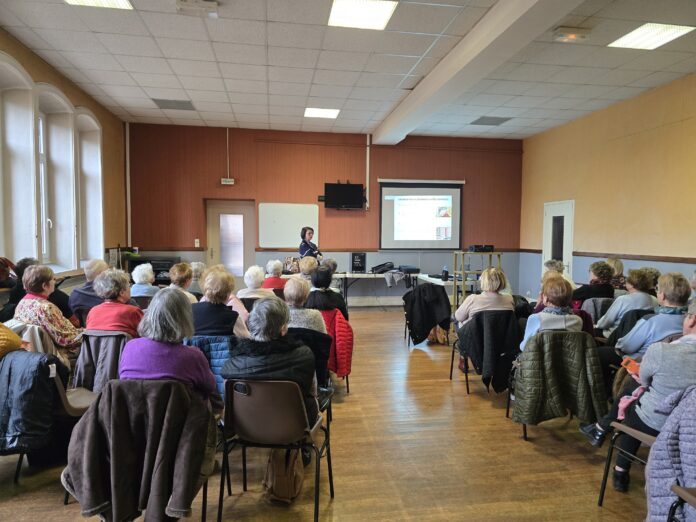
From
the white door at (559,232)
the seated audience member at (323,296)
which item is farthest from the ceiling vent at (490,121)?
the seated audience member at (323,296)

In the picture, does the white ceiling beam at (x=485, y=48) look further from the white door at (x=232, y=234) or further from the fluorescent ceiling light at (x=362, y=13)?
the white door at (x=232, y=234)

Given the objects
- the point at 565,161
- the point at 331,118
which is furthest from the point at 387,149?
the point at 565,161

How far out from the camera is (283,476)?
235 cm

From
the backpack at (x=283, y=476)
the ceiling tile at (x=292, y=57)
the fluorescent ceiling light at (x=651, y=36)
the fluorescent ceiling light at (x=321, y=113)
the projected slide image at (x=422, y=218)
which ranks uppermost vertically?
the fluorescent ceiling light at (x=651, y=36)

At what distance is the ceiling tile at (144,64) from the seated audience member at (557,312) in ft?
15.8

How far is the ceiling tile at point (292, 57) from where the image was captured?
15.9 ft

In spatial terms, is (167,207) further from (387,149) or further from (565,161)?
(565,161)

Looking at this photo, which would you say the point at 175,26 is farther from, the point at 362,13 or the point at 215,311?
the point at 215,311

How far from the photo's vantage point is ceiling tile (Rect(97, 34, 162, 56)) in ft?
15.1

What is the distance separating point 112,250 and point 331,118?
427 cm

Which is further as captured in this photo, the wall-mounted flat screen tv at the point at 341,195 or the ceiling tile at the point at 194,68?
the wall-mounted flat screen tv at the point at 341,195

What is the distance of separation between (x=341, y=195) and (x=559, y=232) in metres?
4.13

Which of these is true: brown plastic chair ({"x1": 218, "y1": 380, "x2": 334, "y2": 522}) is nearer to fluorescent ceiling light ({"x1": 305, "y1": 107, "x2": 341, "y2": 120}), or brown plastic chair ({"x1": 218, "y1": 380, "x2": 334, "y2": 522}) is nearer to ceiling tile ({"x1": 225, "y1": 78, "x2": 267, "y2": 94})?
ceiling tile ({"x1": 225, "y1": 78, "x2": 267, "y2": 94})

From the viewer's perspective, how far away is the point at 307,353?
7.04ft
